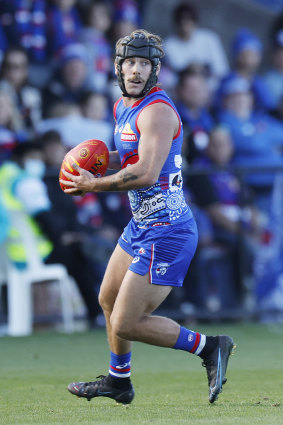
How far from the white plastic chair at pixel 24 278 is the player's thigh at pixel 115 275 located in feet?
15.6

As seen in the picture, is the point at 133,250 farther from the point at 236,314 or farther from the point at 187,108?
the point at 187,108

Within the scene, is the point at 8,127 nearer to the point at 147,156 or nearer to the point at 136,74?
the point at 136,74

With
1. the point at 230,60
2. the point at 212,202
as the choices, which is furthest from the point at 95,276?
the point at 230,60

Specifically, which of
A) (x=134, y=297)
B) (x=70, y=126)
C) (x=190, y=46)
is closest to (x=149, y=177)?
(x=134, y=297)

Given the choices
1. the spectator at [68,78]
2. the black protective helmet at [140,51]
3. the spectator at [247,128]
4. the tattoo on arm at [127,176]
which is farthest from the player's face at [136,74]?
the spectator at [247,128]

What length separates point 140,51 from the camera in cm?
591

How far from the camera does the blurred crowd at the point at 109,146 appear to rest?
1096 centimetres

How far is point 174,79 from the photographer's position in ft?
44.5

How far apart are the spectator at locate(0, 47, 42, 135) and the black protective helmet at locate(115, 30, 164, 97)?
5843 millimetres

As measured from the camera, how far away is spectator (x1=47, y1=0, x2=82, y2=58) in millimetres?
12648

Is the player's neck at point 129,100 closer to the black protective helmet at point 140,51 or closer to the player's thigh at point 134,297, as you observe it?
the black protective helmet at point 140,51

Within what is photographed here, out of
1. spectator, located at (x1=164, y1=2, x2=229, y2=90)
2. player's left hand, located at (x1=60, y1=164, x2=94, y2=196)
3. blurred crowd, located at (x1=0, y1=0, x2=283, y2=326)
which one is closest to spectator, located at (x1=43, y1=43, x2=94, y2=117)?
blurred crowd, located at (x1=0, y1=0, x2=283, y2=326)

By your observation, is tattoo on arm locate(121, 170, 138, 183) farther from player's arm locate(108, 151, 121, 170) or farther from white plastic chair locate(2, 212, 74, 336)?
white plastic chair locate(2, 212, 74, 336)

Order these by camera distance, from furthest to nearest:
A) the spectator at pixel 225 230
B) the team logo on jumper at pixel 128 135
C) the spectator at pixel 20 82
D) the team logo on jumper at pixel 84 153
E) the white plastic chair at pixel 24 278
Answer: the spectator at pixel 20 82, the spectator at pixel 225 230, the white plastic chair at pixel 24 278, the team logo on jumper at pixel 84 153, the team logo on jumper at pixel 128 135
